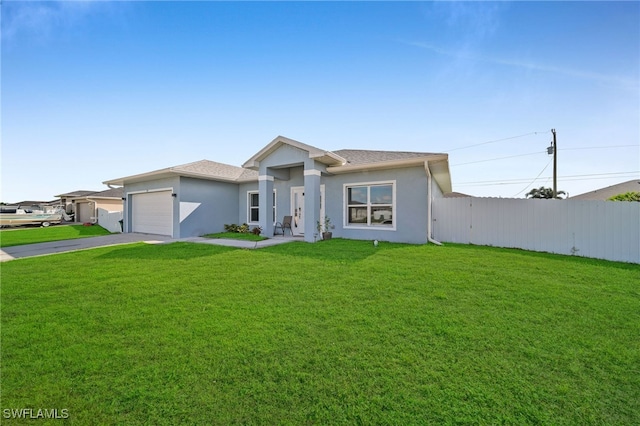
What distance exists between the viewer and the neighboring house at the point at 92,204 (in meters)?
24.6

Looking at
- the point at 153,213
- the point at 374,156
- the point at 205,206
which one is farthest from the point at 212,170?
the point at 374,156

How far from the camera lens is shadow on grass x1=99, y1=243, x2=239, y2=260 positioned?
294 inches

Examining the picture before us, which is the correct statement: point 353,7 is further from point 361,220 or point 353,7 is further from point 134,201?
point 134,201

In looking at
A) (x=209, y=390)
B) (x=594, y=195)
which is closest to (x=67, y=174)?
(x=209, y=390)

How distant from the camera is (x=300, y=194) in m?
12.3

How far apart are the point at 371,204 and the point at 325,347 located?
8002mm

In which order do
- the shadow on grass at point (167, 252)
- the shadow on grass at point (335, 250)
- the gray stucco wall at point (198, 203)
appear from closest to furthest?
the shadow on grass at point (335, 250) → the shadow on grass at point (167, 252) → the gray stucco wall at point (198, 203)

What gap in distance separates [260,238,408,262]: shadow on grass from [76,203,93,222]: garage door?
26.8 m

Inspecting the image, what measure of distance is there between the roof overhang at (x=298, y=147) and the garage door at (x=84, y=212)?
23.8 meters

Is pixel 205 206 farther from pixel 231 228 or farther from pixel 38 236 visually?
pixel 38 236

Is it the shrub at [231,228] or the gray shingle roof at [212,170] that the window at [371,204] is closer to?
the gray shingle roof at [212,170]

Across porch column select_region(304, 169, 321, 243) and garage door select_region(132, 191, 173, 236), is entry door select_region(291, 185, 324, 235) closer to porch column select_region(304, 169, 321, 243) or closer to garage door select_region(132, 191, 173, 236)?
porch column select_region(304, 169, 321, 243)

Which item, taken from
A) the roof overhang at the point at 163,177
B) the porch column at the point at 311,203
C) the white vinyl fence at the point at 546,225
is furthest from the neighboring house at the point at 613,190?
the roof overhang at the point at 163,177

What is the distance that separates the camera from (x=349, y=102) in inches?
473
